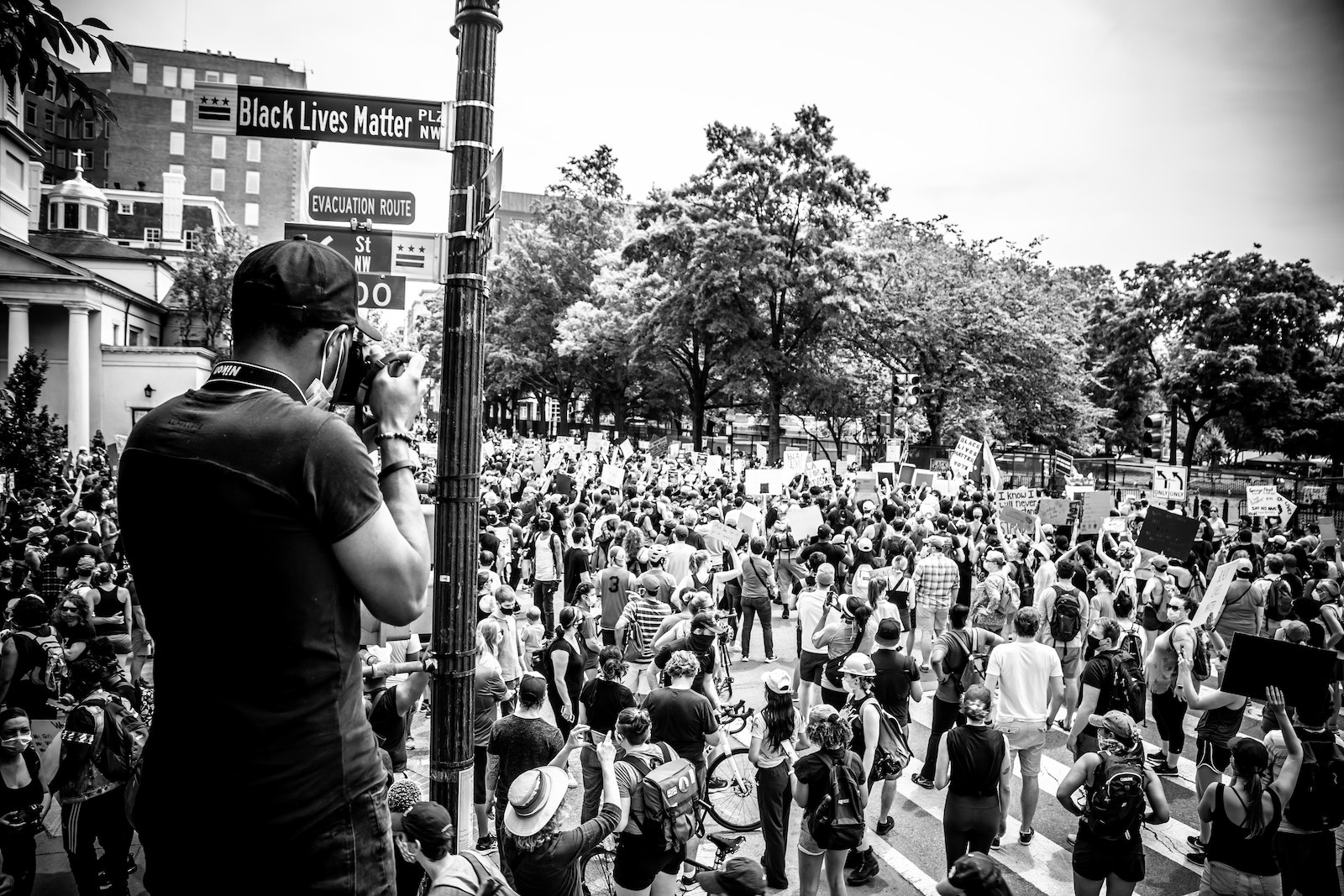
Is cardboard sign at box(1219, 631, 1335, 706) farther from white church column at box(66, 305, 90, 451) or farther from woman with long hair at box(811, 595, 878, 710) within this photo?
white church column at box(66, 305, 90, 451)

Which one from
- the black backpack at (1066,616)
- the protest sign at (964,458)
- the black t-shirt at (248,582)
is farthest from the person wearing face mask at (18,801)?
the protest sign at (964,458)

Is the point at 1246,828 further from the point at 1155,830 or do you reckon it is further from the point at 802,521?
the point at 802,521

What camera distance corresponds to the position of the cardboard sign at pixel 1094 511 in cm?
1535

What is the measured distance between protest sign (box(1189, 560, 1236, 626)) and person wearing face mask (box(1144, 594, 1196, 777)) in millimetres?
1911

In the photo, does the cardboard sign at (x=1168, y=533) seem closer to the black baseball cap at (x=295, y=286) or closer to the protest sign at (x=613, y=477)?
the protest sign at (x=613, y=477)

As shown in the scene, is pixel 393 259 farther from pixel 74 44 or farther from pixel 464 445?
pixel 74 44

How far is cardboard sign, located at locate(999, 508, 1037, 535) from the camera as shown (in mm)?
14398

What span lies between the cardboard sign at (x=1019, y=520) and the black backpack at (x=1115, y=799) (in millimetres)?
9667

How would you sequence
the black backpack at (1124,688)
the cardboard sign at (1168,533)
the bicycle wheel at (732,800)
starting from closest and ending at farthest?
the bicycle wheel at (732,800), the black backpack at (1124,688), the cardboard sign at (1168,533)

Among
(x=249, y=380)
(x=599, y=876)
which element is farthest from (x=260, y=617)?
(x=599, y=876)

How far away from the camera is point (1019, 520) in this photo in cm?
1443

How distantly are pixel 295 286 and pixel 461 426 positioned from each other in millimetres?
2170

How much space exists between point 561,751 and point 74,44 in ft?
17.2

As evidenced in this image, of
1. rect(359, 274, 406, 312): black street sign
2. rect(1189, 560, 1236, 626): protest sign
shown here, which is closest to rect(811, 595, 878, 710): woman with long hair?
rect(1189, 560, 1236, 626): protest sign
